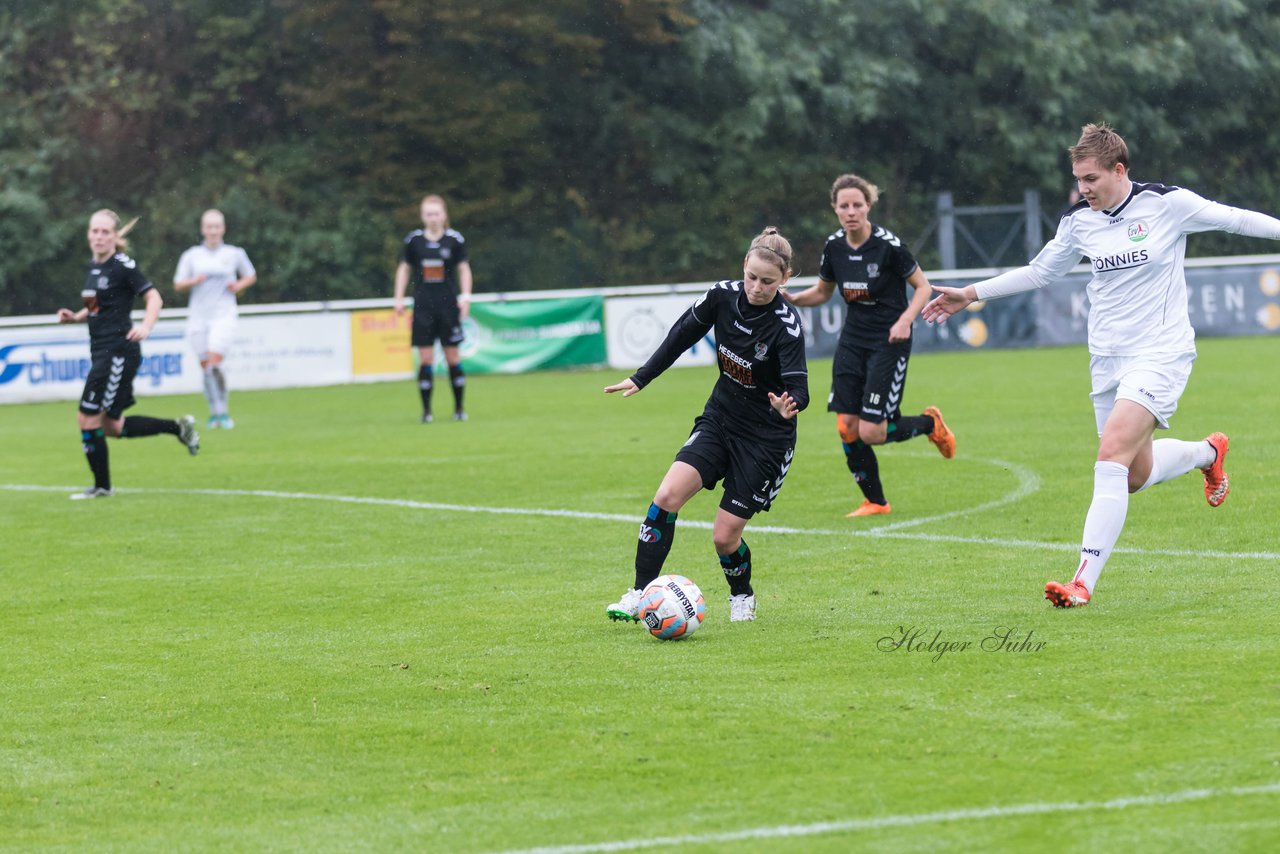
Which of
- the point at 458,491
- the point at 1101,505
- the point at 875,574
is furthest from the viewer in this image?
the point at 458,491

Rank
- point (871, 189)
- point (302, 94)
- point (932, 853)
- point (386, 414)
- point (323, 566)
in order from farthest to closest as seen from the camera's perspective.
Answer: point (302, 94) → point (386, 414) → point (871, 189) → point (323, 566) → point (932, 853)

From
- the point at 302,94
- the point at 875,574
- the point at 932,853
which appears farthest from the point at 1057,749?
the point at 302,94

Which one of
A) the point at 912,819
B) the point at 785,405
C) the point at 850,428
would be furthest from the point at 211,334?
the point at 912,819

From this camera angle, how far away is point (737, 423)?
7453 mm

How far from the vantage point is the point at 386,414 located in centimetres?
2027

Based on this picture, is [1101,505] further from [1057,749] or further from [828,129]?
[828,129]

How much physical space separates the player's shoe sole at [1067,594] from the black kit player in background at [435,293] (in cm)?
1247

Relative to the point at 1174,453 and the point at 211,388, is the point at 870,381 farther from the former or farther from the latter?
the point at 211,388

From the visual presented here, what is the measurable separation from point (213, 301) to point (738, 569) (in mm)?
13768

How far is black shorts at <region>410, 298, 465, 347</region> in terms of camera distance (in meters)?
19.2

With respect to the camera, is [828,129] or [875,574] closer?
[875,574]

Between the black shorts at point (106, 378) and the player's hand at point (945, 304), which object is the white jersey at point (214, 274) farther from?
the player's hand at point (945, 304)

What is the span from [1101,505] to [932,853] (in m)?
3.42

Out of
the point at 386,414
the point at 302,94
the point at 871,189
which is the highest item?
the point at 302,94
